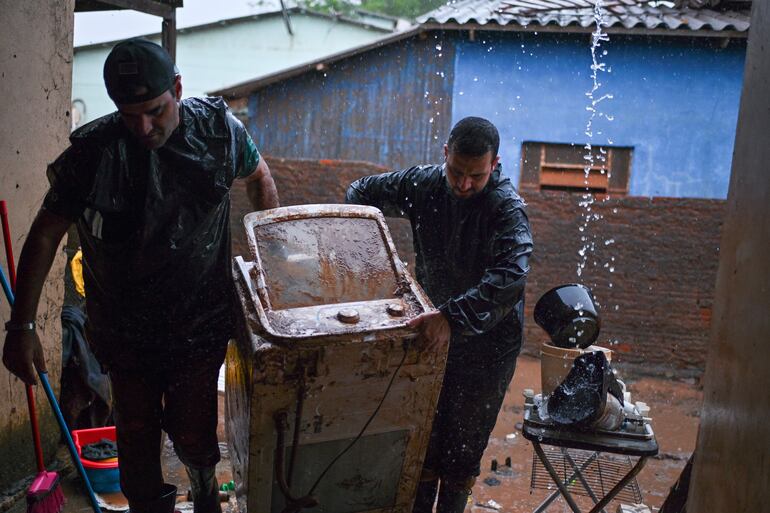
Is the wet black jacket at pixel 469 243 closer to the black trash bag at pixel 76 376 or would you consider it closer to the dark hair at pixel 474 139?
the dark hair at pixel 474 139

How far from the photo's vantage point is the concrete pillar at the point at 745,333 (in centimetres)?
172

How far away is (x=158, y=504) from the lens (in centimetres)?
281

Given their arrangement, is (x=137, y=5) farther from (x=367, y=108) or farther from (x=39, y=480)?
(x=367, y=108)

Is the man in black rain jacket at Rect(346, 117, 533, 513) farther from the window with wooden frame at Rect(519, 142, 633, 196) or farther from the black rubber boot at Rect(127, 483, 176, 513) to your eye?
the window with wooden frame at Rect(519, 142, 633, 196)

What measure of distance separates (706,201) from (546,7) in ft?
11.2

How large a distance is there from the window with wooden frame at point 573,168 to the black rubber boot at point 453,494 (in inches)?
230

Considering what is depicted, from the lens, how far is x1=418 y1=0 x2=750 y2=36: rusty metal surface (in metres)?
8.05

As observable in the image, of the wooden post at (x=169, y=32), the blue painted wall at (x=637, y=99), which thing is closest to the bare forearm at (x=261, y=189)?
the wooden post at (x=169, y=32)

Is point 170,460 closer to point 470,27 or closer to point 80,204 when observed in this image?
point 80,204

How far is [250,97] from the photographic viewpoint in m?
9.15

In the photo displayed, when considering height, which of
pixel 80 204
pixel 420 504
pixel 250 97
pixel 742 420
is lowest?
pixel 420 504

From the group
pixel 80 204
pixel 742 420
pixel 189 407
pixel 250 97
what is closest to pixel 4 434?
pixel 189 407

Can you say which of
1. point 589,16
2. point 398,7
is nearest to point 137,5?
point 589,16

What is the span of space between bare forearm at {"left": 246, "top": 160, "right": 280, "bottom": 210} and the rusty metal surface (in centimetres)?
617
